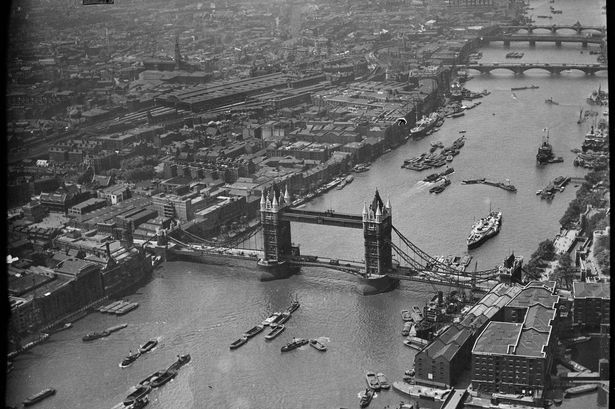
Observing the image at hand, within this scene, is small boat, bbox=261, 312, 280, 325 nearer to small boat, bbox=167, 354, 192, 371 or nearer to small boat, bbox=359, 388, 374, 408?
small boat, bbox=167, 354, 192, 371

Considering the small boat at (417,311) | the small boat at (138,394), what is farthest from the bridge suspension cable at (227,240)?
the small boat at (138,394)

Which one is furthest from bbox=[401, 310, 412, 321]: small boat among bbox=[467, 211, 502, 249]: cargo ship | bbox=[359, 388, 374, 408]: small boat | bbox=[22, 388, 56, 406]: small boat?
bbox=[22, 388, 56, 406]: small boat

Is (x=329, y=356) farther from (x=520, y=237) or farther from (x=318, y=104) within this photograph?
(x=318, y=104)

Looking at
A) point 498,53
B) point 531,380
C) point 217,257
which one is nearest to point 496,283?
point 531,380

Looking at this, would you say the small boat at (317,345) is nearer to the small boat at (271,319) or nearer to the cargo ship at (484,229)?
the small boat at (271,319)

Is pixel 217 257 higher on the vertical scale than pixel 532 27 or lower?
lower

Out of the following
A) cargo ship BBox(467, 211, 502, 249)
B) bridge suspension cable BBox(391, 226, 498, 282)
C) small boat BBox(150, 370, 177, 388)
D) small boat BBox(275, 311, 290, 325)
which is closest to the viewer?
small boat BBox(150, 370, 177, 388)
